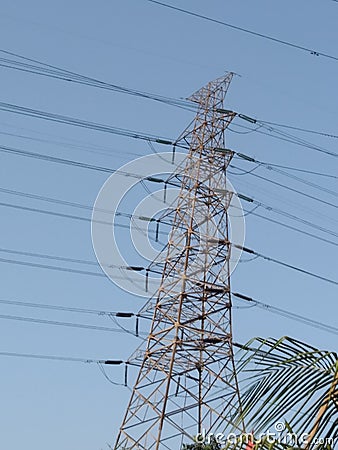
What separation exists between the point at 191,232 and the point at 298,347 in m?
18.9

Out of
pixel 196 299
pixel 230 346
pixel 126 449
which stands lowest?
pixel 126 449

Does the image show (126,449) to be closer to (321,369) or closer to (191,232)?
(191,232)

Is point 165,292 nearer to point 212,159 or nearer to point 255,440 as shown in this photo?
point 212,159

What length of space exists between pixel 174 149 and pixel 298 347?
21.2m

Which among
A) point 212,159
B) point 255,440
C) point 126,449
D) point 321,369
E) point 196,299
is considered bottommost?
point 255,440

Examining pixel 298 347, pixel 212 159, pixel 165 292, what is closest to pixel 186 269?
pixel 165 292

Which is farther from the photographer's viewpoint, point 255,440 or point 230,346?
point 230,346

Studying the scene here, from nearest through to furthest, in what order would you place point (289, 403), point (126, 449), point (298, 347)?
point (289, 403), point (298, 347), point (126, 449)

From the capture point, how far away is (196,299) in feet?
66.7

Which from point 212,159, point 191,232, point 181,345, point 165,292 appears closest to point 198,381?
point 181,345

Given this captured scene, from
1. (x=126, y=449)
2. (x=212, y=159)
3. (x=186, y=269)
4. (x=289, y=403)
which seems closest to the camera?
(x=289, y=403)

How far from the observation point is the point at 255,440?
1962 millimetres

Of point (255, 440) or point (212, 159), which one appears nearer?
point (255, 440)

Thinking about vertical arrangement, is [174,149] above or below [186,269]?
above
